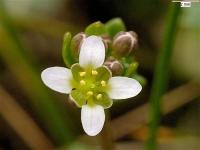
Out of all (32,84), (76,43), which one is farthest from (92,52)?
(32,84)

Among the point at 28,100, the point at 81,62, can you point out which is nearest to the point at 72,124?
the point at 28,100

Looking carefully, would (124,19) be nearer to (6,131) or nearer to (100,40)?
(6,131)

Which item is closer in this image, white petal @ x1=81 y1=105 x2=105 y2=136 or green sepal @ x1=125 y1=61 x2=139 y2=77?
white petal @ x1=81 y1=105 x2=105 y2=136

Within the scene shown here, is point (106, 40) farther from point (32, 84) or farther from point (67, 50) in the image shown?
point (32, 84)

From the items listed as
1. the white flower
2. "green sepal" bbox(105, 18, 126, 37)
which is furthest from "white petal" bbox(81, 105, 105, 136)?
"green sepal" bbox(105, 18, 126, 37)

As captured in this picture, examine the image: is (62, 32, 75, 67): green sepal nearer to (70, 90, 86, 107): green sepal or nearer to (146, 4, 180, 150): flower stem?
(70, 90, 86, 107): green sepal

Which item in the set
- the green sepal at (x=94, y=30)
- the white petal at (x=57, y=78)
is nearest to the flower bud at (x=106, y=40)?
the green sepal at (x=94, y=30)
